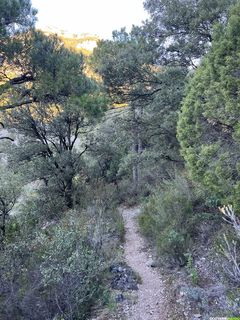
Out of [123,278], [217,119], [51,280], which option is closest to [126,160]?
[123,278]

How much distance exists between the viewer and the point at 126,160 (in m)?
11.5

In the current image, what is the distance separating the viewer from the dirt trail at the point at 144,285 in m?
5.43

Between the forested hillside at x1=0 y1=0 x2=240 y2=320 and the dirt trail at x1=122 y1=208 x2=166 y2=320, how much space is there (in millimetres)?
255

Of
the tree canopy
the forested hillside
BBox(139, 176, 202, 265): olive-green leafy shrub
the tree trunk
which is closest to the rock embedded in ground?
the forested hillside

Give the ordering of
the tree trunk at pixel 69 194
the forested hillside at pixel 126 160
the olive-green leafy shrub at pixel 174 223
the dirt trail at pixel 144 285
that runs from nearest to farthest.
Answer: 1. the forested hillside at pixel 126 160
2. the dirt trail at pixel 144 285
3. the olive-green leafy shrub at pixel 174 223
4. the tree trunk at pixel 69 194

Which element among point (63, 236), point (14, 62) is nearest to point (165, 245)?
point (63, 236)

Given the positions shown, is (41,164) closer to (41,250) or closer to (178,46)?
(41,250)

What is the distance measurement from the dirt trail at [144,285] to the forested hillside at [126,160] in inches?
10.0

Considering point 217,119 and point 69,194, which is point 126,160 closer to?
point 69,194

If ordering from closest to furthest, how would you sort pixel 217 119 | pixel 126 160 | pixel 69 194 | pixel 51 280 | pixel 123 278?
pixel 51 280 < pixel 217 119 < pixel 123 278 < pixel 126 160 < pixel 69 194

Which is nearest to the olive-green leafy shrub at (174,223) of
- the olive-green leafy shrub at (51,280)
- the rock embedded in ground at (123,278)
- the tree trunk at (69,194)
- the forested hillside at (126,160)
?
the forested hillside at (126,160)

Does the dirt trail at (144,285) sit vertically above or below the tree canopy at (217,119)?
below

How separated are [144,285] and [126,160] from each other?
5.76 m

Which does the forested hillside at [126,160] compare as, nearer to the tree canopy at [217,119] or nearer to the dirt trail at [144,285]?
the tree canopy at [217,119]
